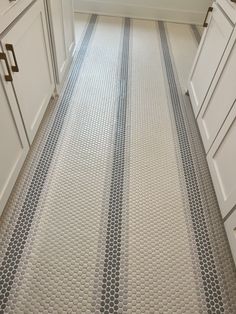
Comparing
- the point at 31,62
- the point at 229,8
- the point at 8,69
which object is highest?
the point at 229,8

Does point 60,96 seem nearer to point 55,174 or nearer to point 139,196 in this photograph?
point 55,174

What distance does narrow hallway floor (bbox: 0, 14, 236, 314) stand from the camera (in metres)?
0.96

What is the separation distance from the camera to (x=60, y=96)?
6.12 feet

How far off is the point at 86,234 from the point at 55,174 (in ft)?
1.37

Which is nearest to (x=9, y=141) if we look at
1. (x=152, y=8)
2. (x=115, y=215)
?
(x=115, y=215)

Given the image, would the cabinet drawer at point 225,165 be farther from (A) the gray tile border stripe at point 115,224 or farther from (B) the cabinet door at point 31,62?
(B) the cabinet door at point 31,62

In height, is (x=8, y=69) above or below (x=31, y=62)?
above

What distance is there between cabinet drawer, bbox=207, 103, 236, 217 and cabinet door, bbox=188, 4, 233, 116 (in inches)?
17.6

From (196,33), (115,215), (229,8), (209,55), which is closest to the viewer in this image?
(115,215)

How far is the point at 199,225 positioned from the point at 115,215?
0.45m

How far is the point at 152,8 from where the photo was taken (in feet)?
10.2

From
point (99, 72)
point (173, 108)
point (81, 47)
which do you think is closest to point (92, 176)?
point (173, 108)

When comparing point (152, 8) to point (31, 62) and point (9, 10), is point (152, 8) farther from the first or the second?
point (9, 10)

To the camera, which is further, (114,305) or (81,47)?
(81,47)
